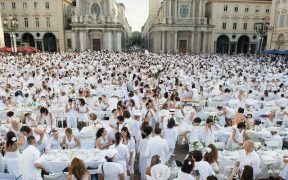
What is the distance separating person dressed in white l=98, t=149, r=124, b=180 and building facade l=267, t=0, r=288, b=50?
149 ft

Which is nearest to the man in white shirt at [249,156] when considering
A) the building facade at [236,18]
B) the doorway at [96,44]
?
the doorway at [96,44]

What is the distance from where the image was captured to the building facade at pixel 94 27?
192ft

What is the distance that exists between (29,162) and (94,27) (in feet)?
182

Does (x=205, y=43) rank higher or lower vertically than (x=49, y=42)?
lower

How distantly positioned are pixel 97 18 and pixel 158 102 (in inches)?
2006

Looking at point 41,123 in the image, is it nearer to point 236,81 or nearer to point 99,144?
point 99,144

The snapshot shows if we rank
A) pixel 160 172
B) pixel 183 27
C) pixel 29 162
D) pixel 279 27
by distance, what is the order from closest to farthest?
1. pixel 160 172
2. pixel 29 162
3. pixel 279 27
4. pixel 183 27

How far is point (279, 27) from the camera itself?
1799 inches

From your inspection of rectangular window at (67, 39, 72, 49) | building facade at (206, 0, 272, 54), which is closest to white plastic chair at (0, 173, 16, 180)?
rectangular window at (67, 39, 72, 49)

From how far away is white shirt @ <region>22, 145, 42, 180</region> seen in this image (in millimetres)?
5906

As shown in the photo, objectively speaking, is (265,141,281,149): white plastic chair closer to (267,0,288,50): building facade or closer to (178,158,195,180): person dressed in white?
(178,158,195,180): person dressed in white

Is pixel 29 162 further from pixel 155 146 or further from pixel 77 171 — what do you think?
pixel 155 146

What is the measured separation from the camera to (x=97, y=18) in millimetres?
59000

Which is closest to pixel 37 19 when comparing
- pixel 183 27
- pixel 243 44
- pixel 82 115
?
pixel 183 27
